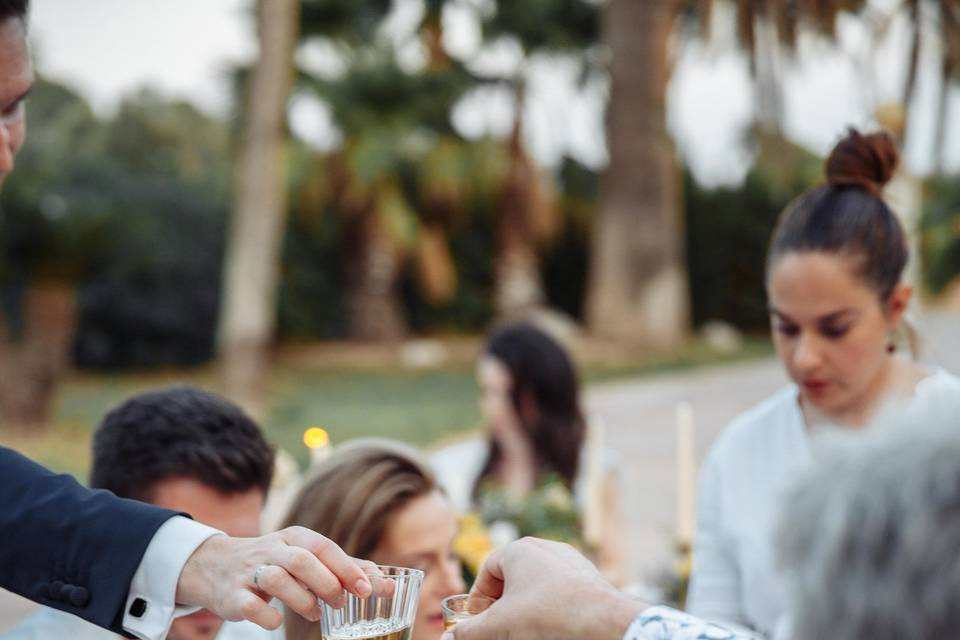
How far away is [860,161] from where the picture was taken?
101 inches

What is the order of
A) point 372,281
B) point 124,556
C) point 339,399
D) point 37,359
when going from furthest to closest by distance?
point 372,281 < point 339,399 < point 37,359 < point 124,556

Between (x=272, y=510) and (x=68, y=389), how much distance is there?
1277 cm

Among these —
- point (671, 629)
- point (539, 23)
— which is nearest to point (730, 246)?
point (539, 23)

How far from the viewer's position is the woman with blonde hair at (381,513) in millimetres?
2141

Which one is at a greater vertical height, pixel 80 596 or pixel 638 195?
pixel 638 195

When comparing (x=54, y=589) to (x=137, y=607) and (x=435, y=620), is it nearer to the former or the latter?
(x=137, y=607)

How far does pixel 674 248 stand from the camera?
16.6 meters

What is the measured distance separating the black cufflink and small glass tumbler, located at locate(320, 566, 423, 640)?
28 cm

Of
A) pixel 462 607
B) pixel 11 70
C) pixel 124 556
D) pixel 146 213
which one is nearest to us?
pixel 462 607

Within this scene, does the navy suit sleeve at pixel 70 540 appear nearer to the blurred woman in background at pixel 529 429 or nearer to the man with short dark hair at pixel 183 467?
the man with short dark hair at pixel 183 467

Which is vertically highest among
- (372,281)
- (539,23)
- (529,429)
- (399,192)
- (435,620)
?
(539,23)

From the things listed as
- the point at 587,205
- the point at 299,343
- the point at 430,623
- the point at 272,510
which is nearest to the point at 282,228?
the point at 299,343

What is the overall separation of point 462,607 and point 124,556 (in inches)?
19.1

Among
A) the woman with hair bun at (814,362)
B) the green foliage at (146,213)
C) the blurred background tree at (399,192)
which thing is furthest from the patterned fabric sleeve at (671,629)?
the green foliage at (146,213)
